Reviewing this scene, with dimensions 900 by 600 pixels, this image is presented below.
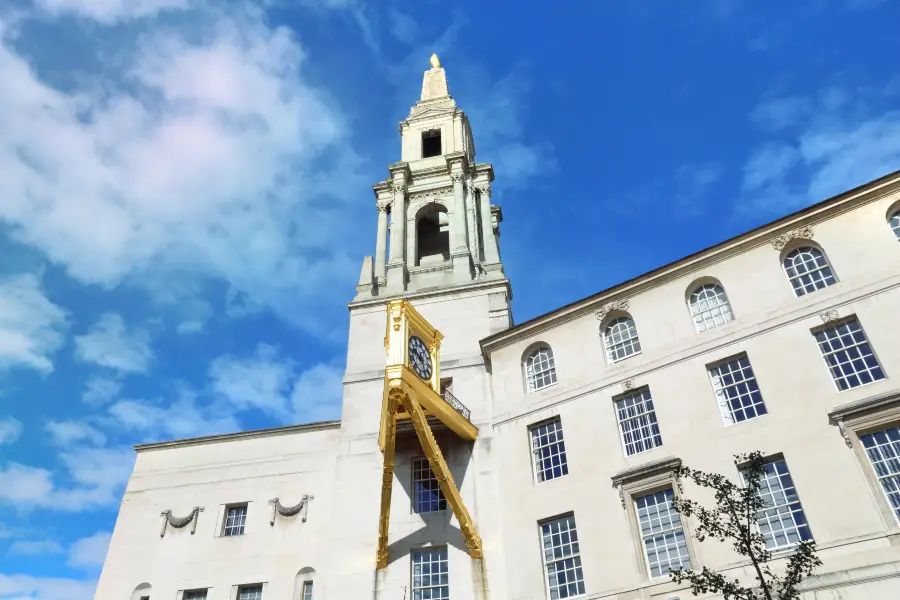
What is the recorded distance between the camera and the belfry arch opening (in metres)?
39.2

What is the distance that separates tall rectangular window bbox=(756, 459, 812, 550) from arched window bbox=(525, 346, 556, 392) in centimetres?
884

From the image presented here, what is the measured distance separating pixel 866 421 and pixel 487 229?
20.7m

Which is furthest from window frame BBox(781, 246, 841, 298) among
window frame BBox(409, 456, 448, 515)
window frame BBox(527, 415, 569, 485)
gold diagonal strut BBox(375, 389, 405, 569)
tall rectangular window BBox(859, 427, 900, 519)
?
window frame BBox(409, 456, 448, 515)

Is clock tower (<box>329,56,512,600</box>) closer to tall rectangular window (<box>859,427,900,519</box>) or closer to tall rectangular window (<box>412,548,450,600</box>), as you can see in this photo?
tall rectangular window (<box>412,548,450,600</box>)

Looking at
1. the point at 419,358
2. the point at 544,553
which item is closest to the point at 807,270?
the point at 544,553

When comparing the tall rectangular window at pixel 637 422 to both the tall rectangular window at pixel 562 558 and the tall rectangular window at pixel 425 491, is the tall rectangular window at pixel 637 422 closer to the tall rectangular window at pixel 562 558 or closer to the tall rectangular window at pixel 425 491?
the tall rectangular window at pixel 562 558

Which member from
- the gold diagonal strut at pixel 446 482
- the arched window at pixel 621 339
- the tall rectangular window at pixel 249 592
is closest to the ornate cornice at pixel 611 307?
the arched window at pixel 621 339

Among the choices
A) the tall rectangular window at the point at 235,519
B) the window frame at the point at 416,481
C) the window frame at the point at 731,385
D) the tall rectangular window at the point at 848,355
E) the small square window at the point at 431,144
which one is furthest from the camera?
the small square window at the point at 431,144

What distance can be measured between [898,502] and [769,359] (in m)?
5.37

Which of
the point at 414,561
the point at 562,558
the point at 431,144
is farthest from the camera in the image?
the point at 431,144

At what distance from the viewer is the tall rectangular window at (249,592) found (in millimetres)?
28031

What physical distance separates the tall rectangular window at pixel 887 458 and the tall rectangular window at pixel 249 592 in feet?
69.7

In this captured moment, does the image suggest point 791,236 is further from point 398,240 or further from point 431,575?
point 398,240

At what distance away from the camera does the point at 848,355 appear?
21.6 m
